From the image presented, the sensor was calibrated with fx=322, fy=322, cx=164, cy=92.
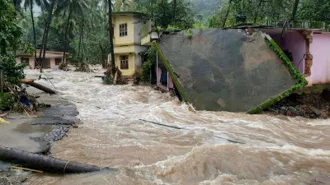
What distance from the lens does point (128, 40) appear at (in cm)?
2462

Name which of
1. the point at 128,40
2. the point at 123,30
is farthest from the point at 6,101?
the point at 123,30

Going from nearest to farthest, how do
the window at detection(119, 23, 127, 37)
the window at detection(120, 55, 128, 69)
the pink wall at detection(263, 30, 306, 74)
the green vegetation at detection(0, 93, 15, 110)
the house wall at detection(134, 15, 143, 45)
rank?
the green vegetation at detection(0, 93, 15, 110)
the pink wall at detection(263, 30, 306, 74)
the house wall at detection(134, 15, 143, 45)
the window at detection(119, 23, 127, 37)
the window at detection(120, 55, 128, 69)

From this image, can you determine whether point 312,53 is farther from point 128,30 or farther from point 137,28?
point 128,30

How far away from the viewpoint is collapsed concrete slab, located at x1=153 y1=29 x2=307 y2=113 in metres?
11.3

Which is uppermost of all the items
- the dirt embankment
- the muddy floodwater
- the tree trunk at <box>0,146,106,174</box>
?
the dirt embankment

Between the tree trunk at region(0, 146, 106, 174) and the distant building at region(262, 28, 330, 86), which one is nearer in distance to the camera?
the tree trunk at region(0, 146, 106, 174)

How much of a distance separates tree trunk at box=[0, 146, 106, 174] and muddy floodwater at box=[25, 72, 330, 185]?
170 mm

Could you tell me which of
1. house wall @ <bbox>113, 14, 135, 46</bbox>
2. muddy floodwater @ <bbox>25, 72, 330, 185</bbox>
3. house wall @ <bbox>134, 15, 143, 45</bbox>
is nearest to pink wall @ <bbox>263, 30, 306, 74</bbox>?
muddy floodwater @ <bbox>25, 72, 330, 185</bbox>

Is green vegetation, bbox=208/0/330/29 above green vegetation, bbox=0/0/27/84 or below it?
above

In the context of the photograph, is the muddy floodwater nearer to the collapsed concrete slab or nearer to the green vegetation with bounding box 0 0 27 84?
the collapsed concrete slab

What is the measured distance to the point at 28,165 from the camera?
19.1 feet

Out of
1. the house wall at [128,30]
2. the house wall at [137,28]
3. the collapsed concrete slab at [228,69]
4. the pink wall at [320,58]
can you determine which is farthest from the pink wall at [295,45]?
the house wall at [128,30]

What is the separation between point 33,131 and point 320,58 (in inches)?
408

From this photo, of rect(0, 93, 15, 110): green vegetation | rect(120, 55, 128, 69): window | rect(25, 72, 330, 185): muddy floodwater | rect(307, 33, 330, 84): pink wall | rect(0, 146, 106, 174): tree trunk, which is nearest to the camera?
rect(25, 72, 330, 185): muddy floodwater
